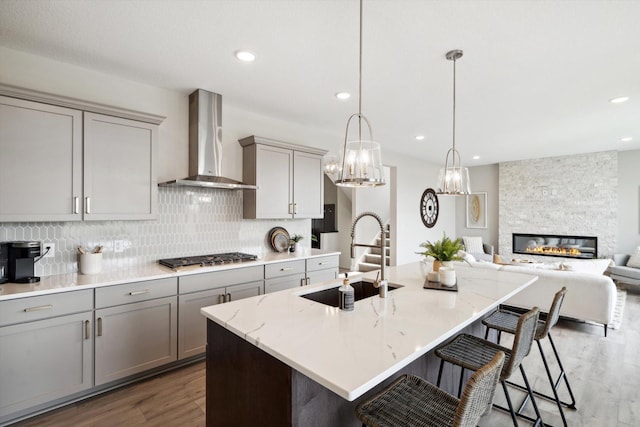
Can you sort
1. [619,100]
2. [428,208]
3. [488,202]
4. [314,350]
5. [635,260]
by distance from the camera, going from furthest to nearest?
1. [488,202]
2. [428,208]
3. [635,260]
4. [619,100]
5. [314,350]

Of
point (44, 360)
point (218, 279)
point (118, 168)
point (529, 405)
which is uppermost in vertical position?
point (118, 168)

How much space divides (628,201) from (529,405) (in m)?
6.25

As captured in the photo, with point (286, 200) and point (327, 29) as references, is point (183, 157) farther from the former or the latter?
point (327, 29)

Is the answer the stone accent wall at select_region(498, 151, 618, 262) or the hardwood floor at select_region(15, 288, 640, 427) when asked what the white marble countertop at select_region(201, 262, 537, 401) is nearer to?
the hardwood floor at select_region(15, 288, 640, 427)

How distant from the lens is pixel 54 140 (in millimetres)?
2422

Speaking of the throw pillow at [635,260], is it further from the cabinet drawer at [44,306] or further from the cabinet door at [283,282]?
the cabinet drawer at [44,306]

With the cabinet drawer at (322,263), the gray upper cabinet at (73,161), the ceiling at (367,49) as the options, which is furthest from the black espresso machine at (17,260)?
the cabinet drawer at (322,263)

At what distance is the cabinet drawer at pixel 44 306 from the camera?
2.05 m

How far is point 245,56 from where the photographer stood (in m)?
2.54

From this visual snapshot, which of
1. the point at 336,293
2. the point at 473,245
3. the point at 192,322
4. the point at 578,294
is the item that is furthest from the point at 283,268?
the point at 473,245

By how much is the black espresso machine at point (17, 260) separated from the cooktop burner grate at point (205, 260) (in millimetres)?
949

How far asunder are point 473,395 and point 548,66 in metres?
2.81

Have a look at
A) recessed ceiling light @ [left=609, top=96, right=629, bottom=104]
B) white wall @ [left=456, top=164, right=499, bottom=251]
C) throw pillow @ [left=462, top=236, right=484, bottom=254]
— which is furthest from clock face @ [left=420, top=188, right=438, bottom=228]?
recessed ceiling light @ [left=609, top=96, right=629, bottom=104]

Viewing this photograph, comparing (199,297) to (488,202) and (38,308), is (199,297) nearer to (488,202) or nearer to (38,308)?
(38,308)
